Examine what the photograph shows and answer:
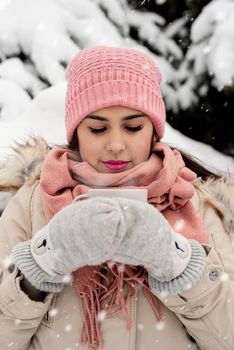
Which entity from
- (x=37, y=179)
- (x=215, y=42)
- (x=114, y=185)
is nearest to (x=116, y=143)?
(x=114, y=185)

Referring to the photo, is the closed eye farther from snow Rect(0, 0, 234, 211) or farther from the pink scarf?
snow Rect(0, 0, 234, 211)

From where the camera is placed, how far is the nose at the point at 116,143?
189cm

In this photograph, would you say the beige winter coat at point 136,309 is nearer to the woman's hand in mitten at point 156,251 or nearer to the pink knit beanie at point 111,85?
the woman's hand in mitten at point 156,251

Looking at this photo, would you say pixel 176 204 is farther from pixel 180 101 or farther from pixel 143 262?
pixel 180 101

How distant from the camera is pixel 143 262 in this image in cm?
163

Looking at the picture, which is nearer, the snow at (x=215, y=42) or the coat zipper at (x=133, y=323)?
the coat zipper at (x=133, y=323)

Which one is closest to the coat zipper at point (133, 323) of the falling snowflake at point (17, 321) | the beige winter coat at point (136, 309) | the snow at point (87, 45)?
the beige winter coat at point (136, 309)

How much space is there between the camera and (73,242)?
1.60m

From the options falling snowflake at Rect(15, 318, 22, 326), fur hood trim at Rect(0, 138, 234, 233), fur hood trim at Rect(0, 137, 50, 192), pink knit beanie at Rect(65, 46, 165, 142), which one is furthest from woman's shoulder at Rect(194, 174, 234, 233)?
falling snowflake at Rect(15, 318, 22, 326)

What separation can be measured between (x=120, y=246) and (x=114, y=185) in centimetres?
39

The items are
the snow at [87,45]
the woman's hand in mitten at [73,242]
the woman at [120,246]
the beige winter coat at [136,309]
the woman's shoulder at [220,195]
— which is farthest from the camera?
the snow at [87,45]

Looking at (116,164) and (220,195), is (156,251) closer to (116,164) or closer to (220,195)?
(116,164)

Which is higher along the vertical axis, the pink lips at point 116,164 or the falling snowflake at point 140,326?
the pink lips at point 116,164

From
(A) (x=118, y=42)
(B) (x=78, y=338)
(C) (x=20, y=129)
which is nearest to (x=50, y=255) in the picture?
(B) (x=78, y=338)
